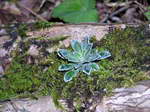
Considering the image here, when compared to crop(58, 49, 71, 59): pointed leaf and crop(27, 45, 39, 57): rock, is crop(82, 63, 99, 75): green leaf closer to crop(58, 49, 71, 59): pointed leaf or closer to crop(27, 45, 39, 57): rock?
crop(58, 49, 71, 59): pointed leaf

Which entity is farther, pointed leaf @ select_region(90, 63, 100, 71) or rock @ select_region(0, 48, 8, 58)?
A: rock @ select_region(0, 48, 8, 58)

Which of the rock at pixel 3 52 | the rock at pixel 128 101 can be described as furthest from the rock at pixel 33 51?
the rock at pixel 128 101

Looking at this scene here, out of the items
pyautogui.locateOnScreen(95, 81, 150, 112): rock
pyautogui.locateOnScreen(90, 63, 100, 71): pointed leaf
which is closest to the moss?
pyautogui.locateOnScreen(90, 63, 100, 71): pointed leaf

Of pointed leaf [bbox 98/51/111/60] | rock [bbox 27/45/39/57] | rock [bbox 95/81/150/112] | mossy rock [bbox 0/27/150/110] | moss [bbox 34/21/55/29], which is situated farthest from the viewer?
moss [bbox 34/21/55/29]

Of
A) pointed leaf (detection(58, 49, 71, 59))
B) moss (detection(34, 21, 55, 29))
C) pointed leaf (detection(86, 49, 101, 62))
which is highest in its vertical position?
moss (detection(34, 21, 55, 29))

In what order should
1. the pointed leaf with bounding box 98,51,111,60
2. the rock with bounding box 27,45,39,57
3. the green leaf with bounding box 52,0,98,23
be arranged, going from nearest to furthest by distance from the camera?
the pointed leaf with bounding box 98,51,111,60, the rock with bounding box 27,45,39,57, the green leaf with bounding box 52,0,98,23
